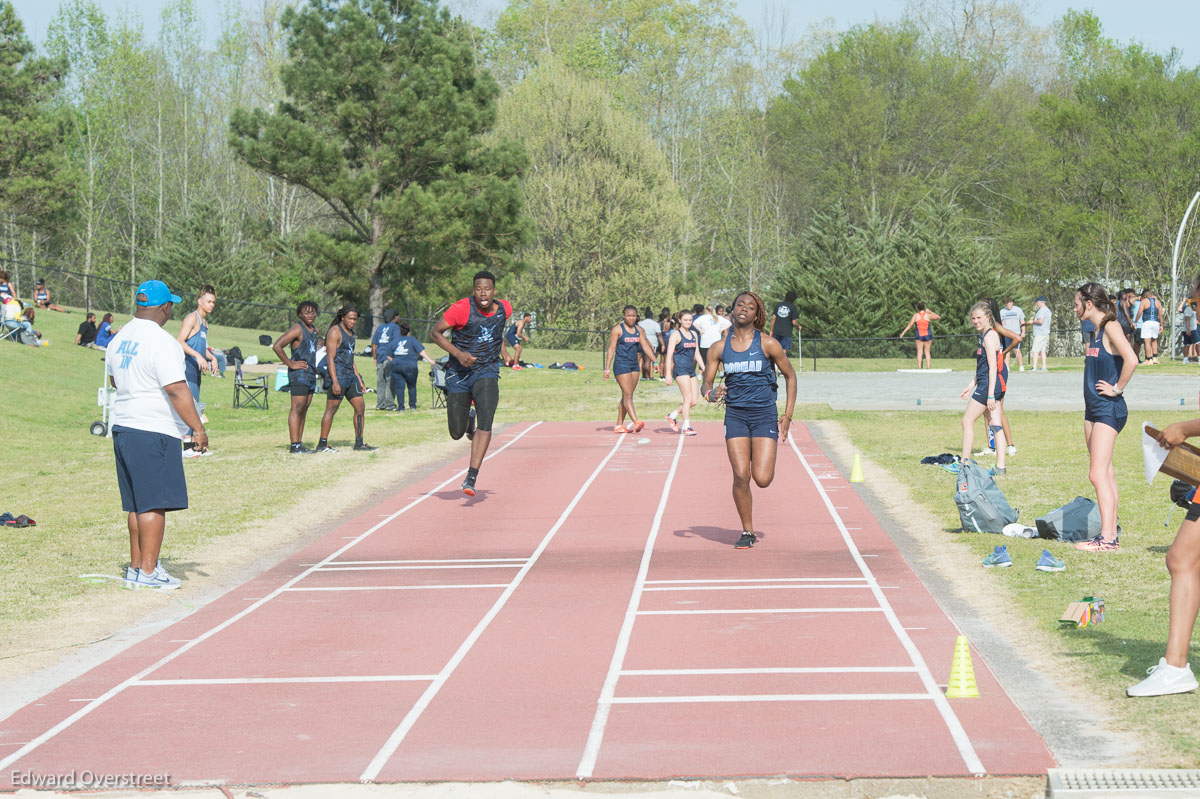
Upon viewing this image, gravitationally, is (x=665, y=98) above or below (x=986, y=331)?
above

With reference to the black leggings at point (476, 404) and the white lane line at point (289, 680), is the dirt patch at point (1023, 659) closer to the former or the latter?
the white lane line at point (289, 680)

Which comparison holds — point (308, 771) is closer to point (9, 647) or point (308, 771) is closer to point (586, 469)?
point (9, 647)

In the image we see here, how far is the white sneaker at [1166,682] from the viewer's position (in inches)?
232

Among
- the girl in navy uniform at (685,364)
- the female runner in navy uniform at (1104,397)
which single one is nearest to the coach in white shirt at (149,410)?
the female runner in navy uniform at (1104,397)

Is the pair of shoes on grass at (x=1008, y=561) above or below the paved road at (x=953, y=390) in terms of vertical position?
below

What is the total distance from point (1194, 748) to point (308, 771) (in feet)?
11.9

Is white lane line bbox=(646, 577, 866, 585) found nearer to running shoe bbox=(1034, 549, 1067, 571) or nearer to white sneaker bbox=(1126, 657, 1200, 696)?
running shoe bbox=(1034, 549, 1067, 571)

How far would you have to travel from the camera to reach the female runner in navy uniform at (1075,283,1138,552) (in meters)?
9.62

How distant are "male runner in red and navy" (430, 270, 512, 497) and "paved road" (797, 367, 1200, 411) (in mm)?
12765

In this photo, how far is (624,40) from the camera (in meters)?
68.2

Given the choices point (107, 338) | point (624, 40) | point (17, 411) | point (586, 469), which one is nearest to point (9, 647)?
point (586, 469)

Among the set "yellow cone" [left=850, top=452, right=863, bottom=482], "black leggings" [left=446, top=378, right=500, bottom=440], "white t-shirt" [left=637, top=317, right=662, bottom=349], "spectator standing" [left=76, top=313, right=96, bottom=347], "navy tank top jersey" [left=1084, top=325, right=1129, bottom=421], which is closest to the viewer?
"navy tank top jersey" [left=1084, top=325, right=1129, bottom=421]

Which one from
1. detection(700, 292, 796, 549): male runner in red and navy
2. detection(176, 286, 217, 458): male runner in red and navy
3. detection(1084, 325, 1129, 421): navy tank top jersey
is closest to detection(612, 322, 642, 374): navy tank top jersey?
detection(176, 286, 217, 458): male runner in red and navy

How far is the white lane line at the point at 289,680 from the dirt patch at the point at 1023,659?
118 inches
